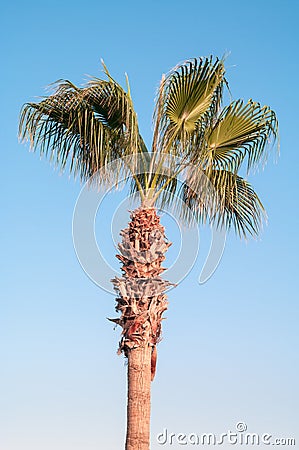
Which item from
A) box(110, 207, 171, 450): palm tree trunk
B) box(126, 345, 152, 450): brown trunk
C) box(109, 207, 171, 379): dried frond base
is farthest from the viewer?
box(109, 207, 171, 379): dried frond base

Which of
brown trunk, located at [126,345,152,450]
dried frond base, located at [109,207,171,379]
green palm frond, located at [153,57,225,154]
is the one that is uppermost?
green palm frond, located at [153,57,225,154]

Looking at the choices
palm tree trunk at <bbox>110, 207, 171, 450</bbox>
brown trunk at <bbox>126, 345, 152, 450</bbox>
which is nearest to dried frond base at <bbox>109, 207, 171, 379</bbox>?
palm tree trunk at <bbox>110, 207, 171, 450</bbox>

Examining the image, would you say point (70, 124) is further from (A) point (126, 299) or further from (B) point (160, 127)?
(A) point (126, 299)

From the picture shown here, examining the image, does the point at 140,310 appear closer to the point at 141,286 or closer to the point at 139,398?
the point at 141,286

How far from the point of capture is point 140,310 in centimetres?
1140

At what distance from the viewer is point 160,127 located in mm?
12242

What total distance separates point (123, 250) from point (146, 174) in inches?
50.9

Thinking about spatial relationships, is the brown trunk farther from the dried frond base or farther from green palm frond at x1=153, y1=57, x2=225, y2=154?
green palm frond at x1=153, y1=57, x2=225, y2=154

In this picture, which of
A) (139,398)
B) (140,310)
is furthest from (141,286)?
(139,398)

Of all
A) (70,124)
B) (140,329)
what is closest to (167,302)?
(140,329)

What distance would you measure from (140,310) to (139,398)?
45.6 inches

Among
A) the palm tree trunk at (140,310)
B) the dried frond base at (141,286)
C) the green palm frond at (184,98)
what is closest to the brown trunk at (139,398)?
the palm tree trunk at (140,310)

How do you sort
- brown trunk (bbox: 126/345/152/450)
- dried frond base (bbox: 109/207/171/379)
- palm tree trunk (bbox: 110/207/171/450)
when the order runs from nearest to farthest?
brown trunk (bbox: 126/345/152/450)
palm tree trunk (bbox: 110/207/171/450)
dried frond base (bbox: 109/207/171/379)

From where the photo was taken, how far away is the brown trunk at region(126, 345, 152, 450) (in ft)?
35.9
